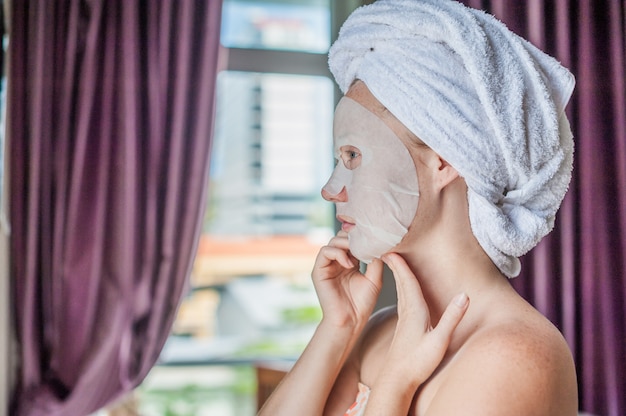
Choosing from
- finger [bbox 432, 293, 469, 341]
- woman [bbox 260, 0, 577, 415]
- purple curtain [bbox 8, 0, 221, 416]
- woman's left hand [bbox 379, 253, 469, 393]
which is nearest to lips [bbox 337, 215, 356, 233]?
woman [bbox 260, 0, 577, 415]

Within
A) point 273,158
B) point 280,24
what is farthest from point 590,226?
point 280,24

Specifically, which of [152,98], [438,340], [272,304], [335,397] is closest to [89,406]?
[272,304]

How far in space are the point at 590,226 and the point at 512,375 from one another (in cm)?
201

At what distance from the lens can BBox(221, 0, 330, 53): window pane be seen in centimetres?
313

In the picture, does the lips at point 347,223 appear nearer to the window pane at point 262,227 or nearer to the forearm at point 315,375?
the forearm at point 315,375

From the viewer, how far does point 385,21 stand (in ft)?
3.31

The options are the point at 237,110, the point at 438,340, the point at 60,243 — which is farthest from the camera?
the point at 237,110

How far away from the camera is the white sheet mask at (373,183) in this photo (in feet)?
3.39

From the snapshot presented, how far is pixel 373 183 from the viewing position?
1057 mm

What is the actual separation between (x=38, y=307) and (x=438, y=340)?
6.89 feet

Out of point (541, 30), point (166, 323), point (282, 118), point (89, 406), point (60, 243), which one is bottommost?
point (89, 406)

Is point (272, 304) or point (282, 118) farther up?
point (282, 118)

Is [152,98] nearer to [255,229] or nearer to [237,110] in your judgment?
[237,110]

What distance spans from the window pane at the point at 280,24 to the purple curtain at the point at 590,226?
81cm
